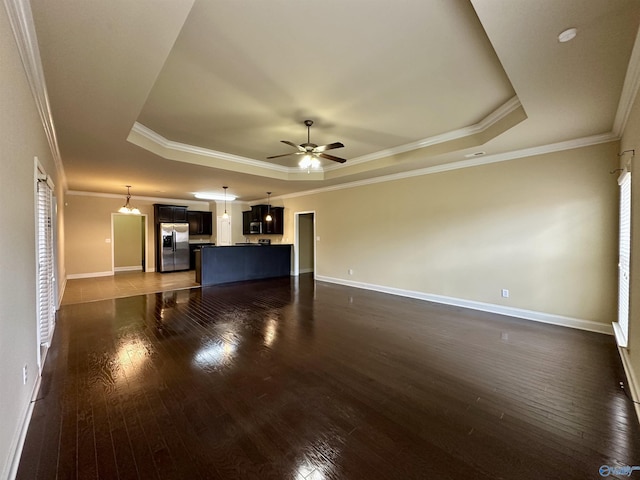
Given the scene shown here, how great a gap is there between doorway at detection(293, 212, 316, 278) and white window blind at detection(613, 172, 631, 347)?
694 cm

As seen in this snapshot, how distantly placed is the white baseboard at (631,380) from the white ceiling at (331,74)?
8.72ft

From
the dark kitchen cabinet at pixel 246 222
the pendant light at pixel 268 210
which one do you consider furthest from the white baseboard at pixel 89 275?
the pendant light at pixel 268 210

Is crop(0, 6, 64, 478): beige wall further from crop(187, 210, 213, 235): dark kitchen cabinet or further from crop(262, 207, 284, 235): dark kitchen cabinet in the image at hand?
crop(187, 210, 213, 235): dark kitchen cabinet

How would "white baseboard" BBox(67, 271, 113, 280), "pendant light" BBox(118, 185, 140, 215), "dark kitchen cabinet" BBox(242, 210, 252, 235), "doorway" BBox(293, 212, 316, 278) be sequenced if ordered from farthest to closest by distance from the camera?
"dark kitchen cabinet" BBox(242, 210, 252, 235), "doorway" BBox(293, 212, 316, 278), "pendant light" BBox(118, 185, 140, 215), "white baseboard" BBox(67, 271, 113, 280)

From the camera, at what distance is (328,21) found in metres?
2.06

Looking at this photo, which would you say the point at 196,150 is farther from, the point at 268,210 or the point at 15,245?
the point at 268,210

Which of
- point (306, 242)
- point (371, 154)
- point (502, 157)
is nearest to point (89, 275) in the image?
point (306, 242)

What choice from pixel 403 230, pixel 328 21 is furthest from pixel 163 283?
pixel 328 21

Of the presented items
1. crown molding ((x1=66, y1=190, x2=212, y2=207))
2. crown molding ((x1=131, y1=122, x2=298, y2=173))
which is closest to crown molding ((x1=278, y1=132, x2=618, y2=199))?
crown molding ((x1=131, y1=122, x2=298, y2=173))

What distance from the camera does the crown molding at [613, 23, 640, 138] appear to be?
2.02 metres

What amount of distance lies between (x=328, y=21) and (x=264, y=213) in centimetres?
771

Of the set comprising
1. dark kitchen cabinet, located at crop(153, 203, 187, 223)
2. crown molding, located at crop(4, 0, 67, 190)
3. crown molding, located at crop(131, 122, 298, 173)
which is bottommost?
dark kitchen cabinet, located at crop(153, 203, 187, 223)

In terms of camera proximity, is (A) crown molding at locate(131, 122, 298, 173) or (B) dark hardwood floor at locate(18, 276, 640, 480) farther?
(A) crown molding at locate(131, 122, 298, 173)

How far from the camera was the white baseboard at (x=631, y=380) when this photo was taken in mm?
2187
